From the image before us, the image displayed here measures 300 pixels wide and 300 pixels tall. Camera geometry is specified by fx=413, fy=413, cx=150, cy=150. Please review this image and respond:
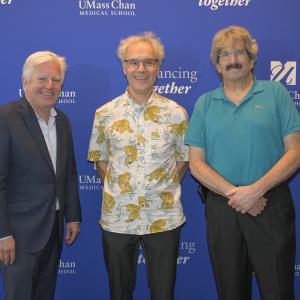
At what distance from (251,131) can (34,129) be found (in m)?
1.01

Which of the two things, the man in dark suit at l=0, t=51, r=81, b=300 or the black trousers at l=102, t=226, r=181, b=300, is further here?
the black trousers at l=102, t=226, r=181, b=300

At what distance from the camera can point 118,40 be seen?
8.62 ft

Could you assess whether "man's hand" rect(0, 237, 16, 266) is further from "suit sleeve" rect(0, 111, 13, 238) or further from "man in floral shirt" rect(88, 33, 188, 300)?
"man in floral shirt" rect(88, 33, 188, 300)

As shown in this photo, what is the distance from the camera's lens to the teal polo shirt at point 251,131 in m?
1.94

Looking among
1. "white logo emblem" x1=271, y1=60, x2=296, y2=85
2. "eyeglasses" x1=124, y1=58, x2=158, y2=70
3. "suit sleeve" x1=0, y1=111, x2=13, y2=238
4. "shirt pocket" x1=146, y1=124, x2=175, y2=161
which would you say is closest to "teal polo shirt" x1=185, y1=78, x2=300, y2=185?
"shirt pocket" x1=146, y1=124, x2=175, y2=161

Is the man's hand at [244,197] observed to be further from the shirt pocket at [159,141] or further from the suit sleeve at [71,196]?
the suit sleeve at [71,196]

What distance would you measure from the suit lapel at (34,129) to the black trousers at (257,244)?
32.6 inches

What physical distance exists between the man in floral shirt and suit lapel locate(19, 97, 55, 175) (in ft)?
1.23

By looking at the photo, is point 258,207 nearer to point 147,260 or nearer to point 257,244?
point 257,244

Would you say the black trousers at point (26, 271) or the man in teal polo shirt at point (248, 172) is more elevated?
the man in teal polo shirt at point (248, 172)

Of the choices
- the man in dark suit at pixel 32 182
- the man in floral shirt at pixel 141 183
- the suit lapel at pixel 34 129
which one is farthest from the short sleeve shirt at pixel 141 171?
the suit lapel at pixel 34 129

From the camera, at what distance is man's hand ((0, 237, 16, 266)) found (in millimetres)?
1850

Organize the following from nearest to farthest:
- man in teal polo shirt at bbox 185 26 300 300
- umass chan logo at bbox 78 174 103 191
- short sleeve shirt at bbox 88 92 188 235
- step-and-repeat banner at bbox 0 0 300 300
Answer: man in teal polo shirt at bbox 185 26 300 300 < short sleeve shirt at bbox 88 92 188 235 < step-and-repeat banner at bbox 0 0 300 300 < umass chan logo at bbox 78 174 103 191

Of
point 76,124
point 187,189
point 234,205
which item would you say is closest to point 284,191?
point 234,205
